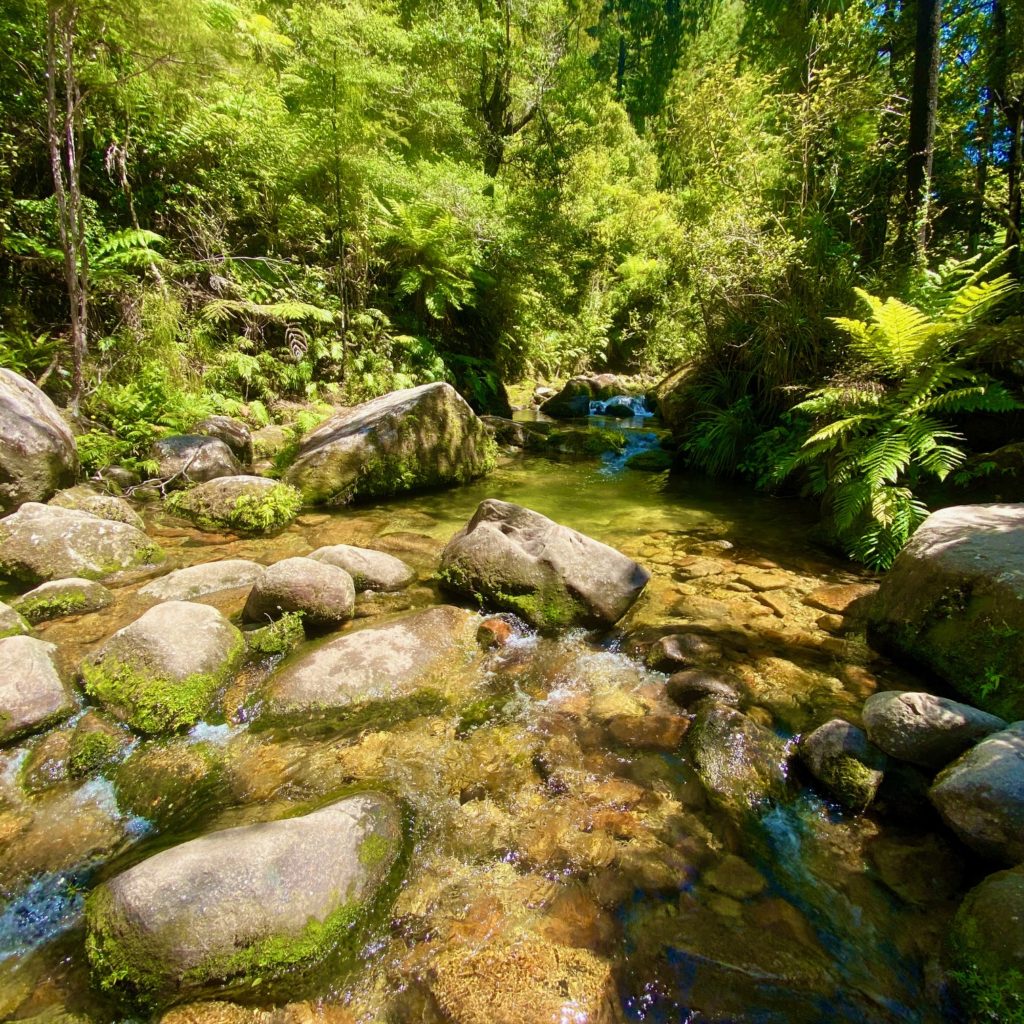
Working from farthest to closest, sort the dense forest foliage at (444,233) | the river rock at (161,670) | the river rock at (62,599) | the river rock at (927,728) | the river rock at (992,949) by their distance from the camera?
1. the dense forest foliage at (444,233)
2. the river rock at (62,599)
3. the river rock at (161,670)
4. the river rock at (927,728)
5. the river rock at (992,949)

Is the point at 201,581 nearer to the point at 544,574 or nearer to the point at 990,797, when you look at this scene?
the point at 544,574

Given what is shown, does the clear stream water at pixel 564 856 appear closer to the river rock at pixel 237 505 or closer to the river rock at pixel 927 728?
the river rock at pixel 927 728

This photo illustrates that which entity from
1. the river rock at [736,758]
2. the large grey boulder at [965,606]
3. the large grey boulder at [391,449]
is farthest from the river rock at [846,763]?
the large grey boulder at [391,449]

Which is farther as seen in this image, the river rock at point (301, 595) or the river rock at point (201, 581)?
the river rock at point (201, 581)

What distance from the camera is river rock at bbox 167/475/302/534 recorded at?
202 inches

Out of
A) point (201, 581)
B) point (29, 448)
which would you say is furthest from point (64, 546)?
point (29, 448)

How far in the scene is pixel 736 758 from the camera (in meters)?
2.48

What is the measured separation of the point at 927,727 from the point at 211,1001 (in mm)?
2728

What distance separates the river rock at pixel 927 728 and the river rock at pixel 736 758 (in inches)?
17.1

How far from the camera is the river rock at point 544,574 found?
3691mm

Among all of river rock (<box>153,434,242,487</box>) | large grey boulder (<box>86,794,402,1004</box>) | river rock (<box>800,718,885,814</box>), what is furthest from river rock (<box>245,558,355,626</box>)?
river rock (<box>153,434,242,487</box>)

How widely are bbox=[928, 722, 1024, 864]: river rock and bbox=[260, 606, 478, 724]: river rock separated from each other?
225 centimetres

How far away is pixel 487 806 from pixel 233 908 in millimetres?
980

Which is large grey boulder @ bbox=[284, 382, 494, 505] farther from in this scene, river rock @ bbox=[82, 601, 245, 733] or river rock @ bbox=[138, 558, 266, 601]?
river rock @ bbox=[82, 601, 245, 733]
